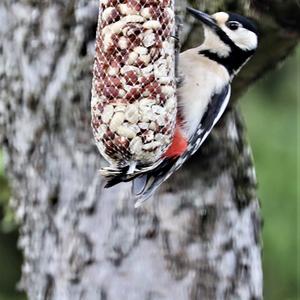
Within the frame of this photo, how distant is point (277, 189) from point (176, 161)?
4001mm

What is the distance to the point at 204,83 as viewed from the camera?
3219 mm

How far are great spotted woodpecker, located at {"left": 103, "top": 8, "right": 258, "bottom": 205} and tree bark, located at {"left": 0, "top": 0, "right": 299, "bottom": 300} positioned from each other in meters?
0.18

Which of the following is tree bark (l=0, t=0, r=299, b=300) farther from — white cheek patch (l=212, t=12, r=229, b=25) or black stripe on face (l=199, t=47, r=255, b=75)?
white cheek patch (l=212, t=12, r=229, b=25)

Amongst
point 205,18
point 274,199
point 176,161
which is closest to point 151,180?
point 176,161

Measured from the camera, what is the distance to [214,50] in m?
3.32

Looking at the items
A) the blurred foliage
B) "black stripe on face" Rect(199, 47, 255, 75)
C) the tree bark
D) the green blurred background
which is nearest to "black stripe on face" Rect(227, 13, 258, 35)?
"black stripe on face" Rect(199, 47, 255, 75)

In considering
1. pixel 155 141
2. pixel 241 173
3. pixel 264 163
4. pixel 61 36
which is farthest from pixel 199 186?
pixel 264 163

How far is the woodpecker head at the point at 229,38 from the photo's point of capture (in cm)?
319

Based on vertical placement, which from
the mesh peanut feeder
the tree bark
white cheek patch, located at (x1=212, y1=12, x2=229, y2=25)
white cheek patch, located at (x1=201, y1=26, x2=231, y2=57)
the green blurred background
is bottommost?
the green blurred background

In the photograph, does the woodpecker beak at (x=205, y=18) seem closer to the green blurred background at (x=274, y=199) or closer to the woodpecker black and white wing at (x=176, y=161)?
the woodpecker black and white wing at (x=176, y=161)

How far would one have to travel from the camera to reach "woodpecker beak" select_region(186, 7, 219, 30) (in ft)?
10.3

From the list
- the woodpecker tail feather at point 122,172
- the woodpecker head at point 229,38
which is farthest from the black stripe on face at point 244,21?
the woodpecker tail feather at point 122,172

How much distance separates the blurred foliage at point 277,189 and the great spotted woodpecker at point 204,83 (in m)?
3.57

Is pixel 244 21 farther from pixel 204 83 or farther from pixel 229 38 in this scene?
pixel 204 83
